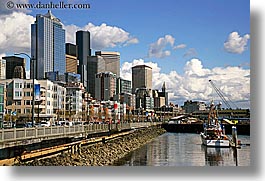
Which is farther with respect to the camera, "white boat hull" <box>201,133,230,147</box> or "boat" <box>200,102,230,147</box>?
"boat" <box>200,102,230,147</box>

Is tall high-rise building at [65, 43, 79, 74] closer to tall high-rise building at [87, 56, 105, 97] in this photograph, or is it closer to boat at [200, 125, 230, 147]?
tall high-rise building at [87, 56, 105, 97]

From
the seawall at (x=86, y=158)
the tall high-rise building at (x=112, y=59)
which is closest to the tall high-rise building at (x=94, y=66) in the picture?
the tall high-rise building at (x=112, y=59)

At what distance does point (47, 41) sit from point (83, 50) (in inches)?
42.1

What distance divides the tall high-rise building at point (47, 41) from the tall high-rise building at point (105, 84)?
5.71ft

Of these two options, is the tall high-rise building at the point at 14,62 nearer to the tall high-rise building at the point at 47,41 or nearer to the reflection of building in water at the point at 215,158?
the tall high-rise building at the point at 47,41

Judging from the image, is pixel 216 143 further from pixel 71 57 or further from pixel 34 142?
pixel 34 142

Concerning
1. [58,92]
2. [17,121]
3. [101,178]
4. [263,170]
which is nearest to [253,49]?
[263,170]

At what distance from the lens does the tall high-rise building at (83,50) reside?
11613 mm

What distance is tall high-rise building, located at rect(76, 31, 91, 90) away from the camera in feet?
38.1

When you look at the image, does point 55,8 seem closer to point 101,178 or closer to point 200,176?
point 101,178

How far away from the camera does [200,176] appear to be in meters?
9.87

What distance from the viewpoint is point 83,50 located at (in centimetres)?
1280

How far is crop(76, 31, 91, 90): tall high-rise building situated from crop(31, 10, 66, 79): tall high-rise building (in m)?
0.46

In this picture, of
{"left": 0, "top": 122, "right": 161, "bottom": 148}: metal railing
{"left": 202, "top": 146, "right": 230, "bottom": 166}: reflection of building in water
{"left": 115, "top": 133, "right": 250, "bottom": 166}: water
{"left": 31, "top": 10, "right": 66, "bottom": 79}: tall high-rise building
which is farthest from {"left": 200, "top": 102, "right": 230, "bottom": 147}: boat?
{"left": 31, "top": 10, "right": 66, "bottom": 79}: tall high-rise building
